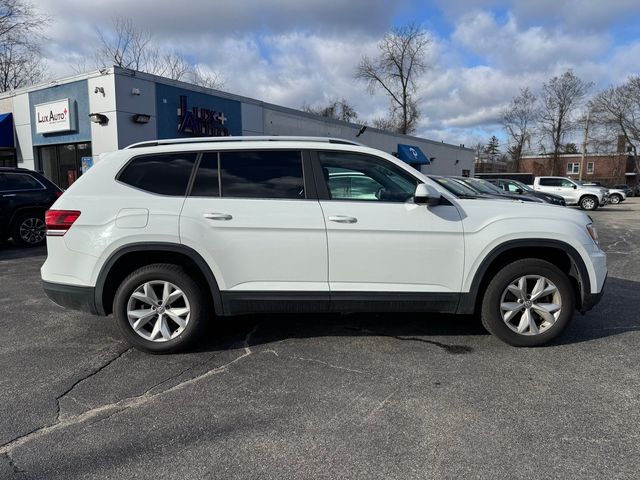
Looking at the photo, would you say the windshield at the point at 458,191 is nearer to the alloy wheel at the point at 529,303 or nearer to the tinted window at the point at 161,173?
the alloy wheel at the point at 529,303

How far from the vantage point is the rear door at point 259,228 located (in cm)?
389

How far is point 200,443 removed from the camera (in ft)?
9.05

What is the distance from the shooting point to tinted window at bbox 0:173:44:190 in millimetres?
9750

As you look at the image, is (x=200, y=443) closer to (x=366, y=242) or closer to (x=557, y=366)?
(x=366, y=242)

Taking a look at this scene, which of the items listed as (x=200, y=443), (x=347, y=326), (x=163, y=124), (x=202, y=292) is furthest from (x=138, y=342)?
(x=163, y=124)

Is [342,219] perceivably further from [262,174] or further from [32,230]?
[32,230]

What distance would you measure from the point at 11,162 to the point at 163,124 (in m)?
7.29

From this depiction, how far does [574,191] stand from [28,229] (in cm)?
2593

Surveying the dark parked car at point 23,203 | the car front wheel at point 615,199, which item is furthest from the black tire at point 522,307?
the car front wheel at point 615,199

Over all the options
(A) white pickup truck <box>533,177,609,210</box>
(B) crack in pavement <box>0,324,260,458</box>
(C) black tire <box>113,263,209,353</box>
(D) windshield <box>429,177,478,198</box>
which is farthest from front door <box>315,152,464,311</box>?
(A) white pickup truck <box>533,177,609,210</box>

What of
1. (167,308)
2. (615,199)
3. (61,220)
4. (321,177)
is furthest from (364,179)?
(615,199)

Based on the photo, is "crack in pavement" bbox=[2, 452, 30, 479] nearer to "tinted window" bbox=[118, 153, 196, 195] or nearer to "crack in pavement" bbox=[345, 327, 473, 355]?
"tinted window" bbox=[118, 153, 196, 195]

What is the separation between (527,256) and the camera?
419 cm

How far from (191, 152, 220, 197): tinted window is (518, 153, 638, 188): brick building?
7020 cm
